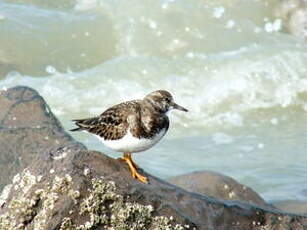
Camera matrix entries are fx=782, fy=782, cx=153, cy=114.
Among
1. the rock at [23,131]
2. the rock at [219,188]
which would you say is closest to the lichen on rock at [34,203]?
the rock at [23,131]

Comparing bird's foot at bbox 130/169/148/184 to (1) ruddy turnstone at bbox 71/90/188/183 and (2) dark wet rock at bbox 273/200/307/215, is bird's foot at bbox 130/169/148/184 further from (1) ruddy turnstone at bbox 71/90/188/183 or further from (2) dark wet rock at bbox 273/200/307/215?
(2) dark wet rock at bbox 273/200/307/215

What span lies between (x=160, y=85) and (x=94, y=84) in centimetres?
107

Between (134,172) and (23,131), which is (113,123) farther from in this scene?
(23,131)

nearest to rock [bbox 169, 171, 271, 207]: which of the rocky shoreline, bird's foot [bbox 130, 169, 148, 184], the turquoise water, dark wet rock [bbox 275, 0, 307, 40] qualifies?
the turquoise water

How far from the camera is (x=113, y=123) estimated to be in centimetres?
486

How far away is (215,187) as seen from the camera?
7.06 m

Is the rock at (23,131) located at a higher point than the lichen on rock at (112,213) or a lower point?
lower

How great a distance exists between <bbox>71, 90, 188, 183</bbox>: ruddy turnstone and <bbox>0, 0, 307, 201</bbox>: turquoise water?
13.4 feet

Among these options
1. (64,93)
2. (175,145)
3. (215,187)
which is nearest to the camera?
(215,187)

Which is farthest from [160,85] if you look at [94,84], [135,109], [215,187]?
[135,109]

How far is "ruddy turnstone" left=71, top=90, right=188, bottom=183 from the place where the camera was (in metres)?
4.73

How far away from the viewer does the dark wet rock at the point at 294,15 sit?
48.9 feet

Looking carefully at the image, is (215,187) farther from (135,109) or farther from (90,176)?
(90,176)

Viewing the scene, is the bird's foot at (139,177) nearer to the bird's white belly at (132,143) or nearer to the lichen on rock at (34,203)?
the bird's white belly at (132,143)
